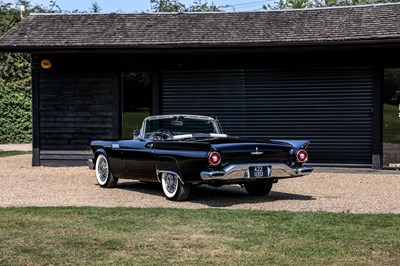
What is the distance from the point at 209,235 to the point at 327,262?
1.73 m

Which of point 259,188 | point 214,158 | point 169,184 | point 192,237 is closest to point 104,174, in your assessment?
point 169,184

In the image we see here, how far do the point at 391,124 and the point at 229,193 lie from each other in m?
6.60

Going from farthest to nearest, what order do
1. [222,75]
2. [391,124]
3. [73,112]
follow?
[73,112] < [222,75] < [391,124]

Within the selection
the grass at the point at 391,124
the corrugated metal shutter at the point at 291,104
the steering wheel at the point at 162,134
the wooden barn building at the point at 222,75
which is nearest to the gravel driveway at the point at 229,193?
the steering wheel at the point at 162,134

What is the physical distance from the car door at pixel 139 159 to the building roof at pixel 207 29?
5334mm

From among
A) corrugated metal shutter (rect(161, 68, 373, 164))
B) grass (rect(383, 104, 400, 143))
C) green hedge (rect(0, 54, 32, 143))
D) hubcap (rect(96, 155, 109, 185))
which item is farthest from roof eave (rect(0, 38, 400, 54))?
green hedge (rect(0, 54, 32, 143))

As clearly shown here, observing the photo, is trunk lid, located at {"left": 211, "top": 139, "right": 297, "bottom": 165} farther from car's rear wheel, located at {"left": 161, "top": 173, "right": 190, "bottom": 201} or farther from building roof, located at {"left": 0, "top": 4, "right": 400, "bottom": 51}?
building roof, located at {"left": 0, "top": 4, "right": 400, "bottom": 51}

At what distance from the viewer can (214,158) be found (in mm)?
10234

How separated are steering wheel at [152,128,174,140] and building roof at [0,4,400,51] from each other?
17.3 ft

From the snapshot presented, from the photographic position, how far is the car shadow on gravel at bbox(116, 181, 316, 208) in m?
11.2

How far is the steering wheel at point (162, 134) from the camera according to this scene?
38.0ft

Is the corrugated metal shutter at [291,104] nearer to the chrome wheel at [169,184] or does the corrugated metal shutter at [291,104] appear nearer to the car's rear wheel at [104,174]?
the car's rear wheel at [104,174]

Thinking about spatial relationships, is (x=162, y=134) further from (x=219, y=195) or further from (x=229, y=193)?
(x=229, y=193)

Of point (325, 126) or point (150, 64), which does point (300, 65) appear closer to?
point (325, 126)
